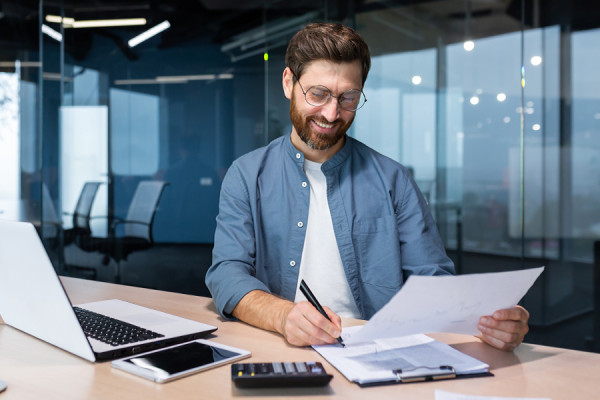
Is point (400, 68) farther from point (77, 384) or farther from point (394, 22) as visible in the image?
point (77, 384)

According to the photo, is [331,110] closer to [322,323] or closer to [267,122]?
[322,323]

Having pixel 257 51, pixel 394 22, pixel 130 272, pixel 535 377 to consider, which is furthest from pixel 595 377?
pixel 130 272

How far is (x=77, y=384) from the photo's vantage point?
946 millimetres

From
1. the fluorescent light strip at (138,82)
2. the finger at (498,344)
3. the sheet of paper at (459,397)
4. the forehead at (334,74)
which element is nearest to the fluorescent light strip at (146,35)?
the fluorescent light strip at (138,82)

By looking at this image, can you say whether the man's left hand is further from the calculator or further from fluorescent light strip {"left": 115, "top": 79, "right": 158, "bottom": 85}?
fluorescent light strip {"left": 115, "top": 79, "right": 158, "bottom": 85}

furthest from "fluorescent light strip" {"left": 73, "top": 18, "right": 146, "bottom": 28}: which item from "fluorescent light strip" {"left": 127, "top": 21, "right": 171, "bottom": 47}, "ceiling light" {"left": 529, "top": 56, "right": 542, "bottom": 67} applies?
"ceiling light" {"left": 529, "top": 56, "right": 542, "bottom": 67}

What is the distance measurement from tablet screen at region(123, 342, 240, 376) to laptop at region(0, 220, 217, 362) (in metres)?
0.06

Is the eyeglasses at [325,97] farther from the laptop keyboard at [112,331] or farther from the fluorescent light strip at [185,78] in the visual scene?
the fluorescent light strip at [185,78]

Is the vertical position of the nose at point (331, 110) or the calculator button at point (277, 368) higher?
the nose at point (331, 110)

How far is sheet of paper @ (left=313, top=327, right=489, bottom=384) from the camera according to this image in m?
1.00

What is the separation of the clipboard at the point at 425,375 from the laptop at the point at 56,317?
0.45 meters

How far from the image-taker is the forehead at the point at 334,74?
1604 mm

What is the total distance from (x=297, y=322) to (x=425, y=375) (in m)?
0.29

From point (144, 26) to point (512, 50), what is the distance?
334cm
